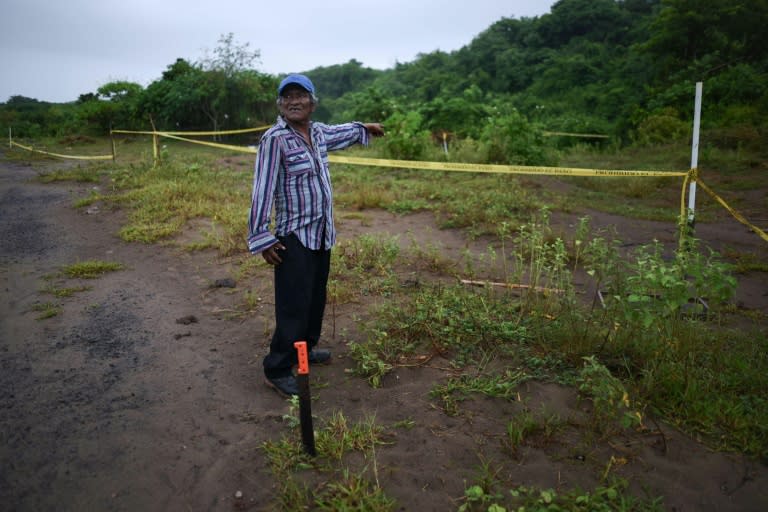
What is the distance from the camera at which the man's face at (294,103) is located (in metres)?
3.10

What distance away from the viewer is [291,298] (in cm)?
320

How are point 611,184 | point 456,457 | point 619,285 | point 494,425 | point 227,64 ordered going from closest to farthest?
point 456,457
point 494,425
point 619,285
point 611,184
point 227,64

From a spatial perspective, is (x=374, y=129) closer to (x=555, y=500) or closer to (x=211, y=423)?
(x=211, y=423)

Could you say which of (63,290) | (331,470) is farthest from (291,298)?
(63,290)

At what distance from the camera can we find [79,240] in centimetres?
686

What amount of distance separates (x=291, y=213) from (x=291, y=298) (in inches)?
20.1

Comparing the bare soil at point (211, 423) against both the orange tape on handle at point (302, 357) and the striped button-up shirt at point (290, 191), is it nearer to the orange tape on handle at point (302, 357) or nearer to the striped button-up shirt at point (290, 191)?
the orange tape on handle at point (302, 357)

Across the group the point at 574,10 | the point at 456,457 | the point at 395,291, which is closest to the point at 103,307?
the point at 395,291

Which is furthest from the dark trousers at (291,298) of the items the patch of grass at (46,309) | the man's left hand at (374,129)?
the patch of grass at (46,309)

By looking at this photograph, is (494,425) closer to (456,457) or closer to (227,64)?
(456,457)

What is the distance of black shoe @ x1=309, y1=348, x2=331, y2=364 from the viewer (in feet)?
12.1

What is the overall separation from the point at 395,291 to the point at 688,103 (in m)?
16.0

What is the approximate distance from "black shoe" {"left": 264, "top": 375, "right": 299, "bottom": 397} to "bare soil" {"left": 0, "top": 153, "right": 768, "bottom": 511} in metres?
0.08

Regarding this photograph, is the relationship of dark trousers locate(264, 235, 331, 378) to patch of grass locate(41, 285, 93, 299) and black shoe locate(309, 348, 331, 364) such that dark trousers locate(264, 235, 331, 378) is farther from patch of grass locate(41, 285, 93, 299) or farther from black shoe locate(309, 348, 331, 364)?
patch of grass locate(41, 285, 93, 299)
